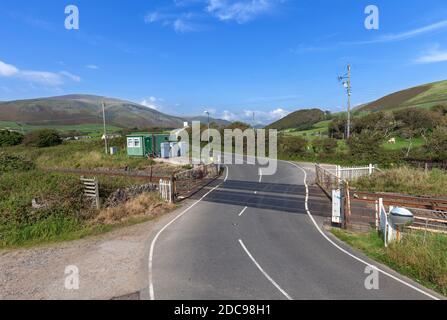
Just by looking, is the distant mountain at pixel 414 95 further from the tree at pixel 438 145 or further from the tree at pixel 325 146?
the tree at pixel 438 145

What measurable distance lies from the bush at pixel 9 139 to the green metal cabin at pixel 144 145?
37.3 metres

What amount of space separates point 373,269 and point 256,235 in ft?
15.4

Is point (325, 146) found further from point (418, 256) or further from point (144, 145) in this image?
point (418, 256)

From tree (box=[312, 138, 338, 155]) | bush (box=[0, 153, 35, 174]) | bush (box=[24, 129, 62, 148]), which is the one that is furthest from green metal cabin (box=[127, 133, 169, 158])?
bush (box=[24, 129, 62, 148])

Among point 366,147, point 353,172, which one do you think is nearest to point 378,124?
point 366,147

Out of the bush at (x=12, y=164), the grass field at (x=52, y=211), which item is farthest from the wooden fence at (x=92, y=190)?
the bush at (x=12, y=164)

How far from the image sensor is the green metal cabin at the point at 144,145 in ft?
139

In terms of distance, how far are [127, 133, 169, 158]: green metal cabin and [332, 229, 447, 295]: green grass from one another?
35279mm

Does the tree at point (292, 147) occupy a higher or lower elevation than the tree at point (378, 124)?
lower

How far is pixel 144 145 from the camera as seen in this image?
42219mm

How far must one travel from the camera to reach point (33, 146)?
60.5 m

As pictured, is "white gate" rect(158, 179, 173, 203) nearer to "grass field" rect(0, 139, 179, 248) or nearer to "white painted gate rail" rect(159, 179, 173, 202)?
"white painted gate rail" rect(159, 179, 173, 202)
